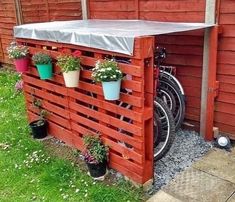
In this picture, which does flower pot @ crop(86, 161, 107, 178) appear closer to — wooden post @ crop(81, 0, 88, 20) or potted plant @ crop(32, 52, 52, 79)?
potted plant @ crop(32, 52, 52, 79)

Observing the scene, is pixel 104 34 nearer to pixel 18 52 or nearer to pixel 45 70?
pixel 45 70

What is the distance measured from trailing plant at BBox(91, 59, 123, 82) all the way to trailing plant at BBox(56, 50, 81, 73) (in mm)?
464

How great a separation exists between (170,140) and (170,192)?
63 cm

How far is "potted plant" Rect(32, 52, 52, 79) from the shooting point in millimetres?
3824

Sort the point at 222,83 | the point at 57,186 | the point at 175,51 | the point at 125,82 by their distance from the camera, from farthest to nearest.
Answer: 1. the point at 175,51
2. the point at 222,83
3. the point at 57,186
4. the point at 125,82

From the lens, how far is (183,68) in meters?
4.20

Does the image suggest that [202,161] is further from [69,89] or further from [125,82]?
[69,89]

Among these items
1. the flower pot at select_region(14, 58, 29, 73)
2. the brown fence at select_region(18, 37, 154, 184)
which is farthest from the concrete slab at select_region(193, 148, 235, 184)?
the flower pot at select_region(14, 58, 29, 73)

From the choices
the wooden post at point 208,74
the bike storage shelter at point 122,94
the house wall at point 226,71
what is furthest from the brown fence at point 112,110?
the house wall at point 226,71

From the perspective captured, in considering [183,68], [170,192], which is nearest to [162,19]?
[183,68]

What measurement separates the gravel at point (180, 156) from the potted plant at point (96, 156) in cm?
56

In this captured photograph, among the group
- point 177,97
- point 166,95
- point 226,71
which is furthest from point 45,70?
point 226,71

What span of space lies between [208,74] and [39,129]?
2.31 metres

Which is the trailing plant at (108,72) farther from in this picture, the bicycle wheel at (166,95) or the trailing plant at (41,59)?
the bicycle wheel at (166,95)
